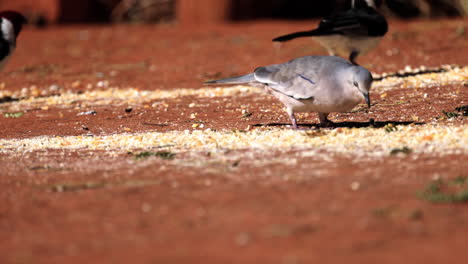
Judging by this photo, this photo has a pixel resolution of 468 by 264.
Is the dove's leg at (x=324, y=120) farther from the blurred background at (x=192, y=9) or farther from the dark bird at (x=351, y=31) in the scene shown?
the blurred background at (x=192, y=9)

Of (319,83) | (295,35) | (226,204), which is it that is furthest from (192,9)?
(226,204)

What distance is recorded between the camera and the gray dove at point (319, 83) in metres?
4.74

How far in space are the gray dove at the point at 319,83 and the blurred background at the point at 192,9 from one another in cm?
820

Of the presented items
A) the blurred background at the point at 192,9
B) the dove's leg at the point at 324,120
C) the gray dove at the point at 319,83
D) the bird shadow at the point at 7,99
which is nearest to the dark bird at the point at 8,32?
the bird shadow at the point at 7,99

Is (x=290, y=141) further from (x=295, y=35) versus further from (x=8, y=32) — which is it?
(x=8, y=32)

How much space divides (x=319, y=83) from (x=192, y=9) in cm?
1043

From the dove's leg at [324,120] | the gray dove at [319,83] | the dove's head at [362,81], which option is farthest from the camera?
the dove's leg at [324,120]

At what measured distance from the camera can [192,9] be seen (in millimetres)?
15031

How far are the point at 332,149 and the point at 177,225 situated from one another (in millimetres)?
1658

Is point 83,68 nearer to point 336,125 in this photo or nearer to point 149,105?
point 149,105

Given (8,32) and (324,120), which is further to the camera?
(8,32)

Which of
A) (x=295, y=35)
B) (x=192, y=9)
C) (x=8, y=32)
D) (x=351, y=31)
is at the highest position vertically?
(x=295, y=35)

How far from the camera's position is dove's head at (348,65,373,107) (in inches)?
183

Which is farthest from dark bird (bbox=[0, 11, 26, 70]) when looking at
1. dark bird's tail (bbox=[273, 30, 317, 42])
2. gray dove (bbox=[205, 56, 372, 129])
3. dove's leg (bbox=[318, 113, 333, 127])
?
dove's leg (bbox=[318, 113, 333, 127])
